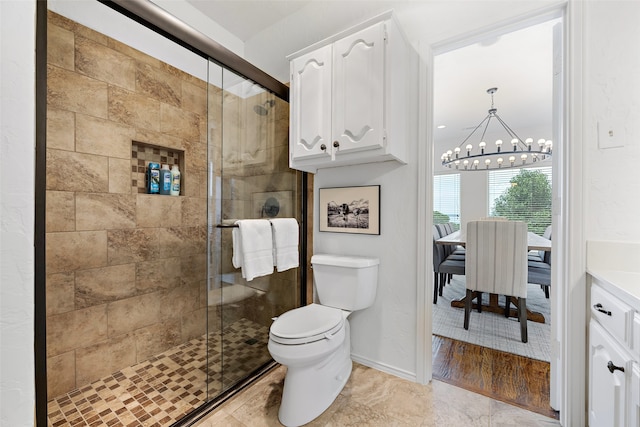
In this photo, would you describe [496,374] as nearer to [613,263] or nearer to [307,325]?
[613,263]

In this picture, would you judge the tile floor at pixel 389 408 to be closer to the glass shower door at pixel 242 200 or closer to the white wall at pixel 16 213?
the glass shower door at pixel 242 200

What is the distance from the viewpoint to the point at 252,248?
1648mm

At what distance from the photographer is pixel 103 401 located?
5.17ft

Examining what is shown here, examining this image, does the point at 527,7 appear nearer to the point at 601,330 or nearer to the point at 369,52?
the point at 369,52

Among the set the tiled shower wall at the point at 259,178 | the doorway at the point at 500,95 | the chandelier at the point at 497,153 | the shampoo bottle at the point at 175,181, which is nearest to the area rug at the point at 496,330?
the doorway at the point at 500,95

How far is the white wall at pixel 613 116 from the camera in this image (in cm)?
123

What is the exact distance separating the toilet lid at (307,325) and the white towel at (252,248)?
12.6 inches

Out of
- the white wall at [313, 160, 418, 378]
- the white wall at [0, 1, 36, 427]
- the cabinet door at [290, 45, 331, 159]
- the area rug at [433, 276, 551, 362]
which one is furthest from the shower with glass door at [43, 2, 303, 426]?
the area rug at [433, 276, 551, 362]

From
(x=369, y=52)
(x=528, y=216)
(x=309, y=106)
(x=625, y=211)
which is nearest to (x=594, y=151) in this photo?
(x=625, y=211)

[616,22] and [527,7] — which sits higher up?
[527,7]

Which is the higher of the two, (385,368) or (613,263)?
(613,263)

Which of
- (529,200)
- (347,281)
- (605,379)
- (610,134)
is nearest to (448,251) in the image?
(529,200)

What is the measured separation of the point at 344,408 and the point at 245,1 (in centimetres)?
290

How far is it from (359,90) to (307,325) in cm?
139
